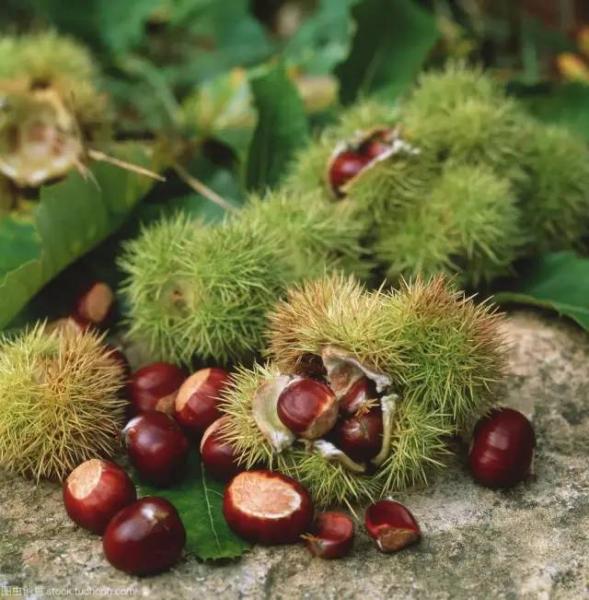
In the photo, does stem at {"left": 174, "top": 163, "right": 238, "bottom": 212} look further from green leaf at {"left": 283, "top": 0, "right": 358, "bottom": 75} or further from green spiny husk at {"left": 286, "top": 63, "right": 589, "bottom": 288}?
green leaf at {"left": 283, "top": 0, "right": 358, "bottom": 75}

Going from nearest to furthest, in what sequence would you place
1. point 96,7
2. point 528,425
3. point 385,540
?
1. point 385,540
2. point 528,425
3. point 96,7

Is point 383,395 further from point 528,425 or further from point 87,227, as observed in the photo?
point 87,227

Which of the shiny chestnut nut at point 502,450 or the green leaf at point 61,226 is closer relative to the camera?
the shiny chestnut nut at point 502,450

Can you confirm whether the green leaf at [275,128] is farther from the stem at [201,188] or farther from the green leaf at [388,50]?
the green leaf at [388,50]

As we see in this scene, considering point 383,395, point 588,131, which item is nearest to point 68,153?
point 383,395

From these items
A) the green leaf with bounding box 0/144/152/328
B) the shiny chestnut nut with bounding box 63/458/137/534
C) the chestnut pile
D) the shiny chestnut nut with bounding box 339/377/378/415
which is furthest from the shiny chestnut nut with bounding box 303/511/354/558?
the green leaf with bounding box 0/144/152/328

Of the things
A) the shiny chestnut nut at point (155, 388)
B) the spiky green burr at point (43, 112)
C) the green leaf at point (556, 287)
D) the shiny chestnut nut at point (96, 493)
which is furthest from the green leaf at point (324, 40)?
the shiny chestnut nut at point (96, 493)
